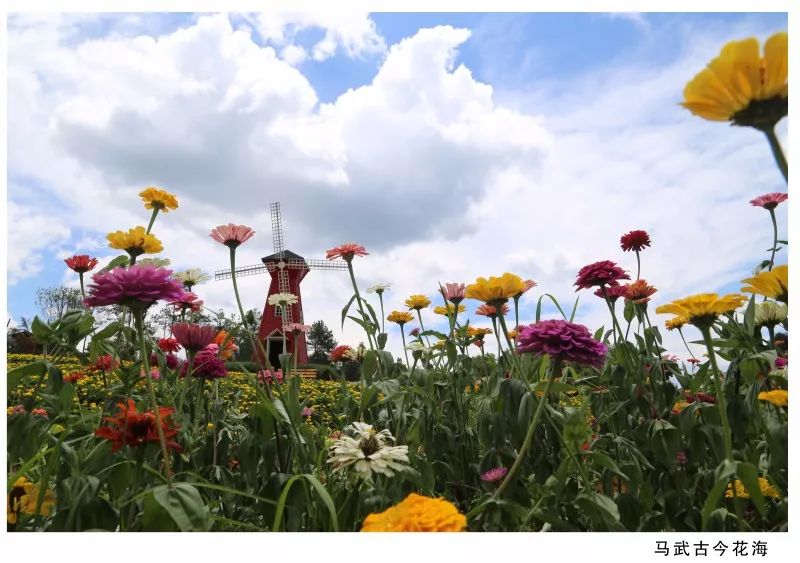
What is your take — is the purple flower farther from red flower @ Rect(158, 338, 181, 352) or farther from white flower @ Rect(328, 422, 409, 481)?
red flower @ Rect(158, 338, 181, 352)

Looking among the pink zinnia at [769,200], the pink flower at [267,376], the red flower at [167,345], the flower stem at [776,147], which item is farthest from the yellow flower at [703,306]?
the red flower at [167,345]

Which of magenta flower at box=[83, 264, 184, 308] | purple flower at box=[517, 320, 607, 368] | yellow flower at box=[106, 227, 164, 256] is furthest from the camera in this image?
yellow flower at box=[106, 227, 164, 256]

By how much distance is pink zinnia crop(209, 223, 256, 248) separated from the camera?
1726 mm

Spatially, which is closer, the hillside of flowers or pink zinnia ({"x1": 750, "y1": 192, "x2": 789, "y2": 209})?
the hillside of flowers

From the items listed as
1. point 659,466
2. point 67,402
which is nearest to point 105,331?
point 67,402

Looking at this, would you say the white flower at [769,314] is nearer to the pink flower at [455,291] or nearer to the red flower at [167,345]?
the pink flower at [455,291]

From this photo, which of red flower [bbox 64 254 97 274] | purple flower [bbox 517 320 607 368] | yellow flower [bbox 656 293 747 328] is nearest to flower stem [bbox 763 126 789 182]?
yellow flower [bbox 656 293 747 328]

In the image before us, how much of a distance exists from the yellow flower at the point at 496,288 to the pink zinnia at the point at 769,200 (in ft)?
4.58

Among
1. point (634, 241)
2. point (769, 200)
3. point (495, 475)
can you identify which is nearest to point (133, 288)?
point (495, 475)

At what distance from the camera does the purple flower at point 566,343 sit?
3.97 feet

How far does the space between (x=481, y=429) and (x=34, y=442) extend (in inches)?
44.6

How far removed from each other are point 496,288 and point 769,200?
58.3 inches

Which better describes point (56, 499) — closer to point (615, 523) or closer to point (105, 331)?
point (105, 331)
